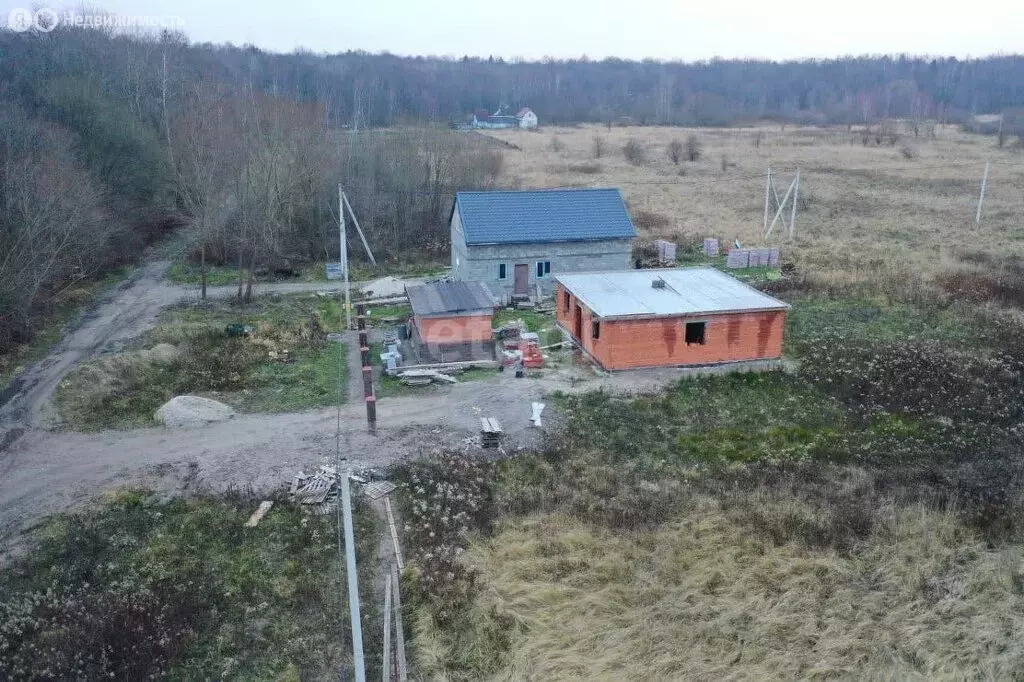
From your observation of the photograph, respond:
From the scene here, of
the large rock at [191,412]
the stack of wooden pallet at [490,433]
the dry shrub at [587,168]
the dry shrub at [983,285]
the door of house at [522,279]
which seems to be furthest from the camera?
the dry shrub at [587,168]

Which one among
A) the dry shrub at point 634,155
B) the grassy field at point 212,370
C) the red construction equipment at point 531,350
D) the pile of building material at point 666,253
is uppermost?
the dry shrub at point 634,155

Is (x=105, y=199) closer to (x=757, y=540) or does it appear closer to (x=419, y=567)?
(x=419, y=567)

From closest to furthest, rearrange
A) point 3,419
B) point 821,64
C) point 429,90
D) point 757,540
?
point 757,540 → point 3,419 → point 429,90 → point 821,64

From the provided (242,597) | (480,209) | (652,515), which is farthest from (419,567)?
(480,209)

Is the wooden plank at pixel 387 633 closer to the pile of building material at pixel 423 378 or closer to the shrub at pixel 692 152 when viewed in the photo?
the pile of building material at pixel 423 378

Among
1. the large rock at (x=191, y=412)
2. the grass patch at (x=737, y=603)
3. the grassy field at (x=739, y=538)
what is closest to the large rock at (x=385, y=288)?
the large rock at (x=191, y=412)

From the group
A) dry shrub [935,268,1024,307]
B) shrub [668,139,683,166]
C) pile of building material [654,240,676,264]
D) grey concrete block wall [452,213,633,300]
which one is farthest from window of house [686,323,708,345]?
shrub [668,139,683,166]
